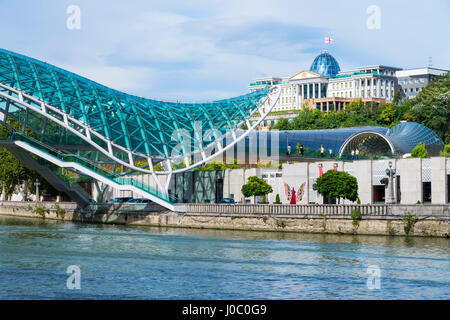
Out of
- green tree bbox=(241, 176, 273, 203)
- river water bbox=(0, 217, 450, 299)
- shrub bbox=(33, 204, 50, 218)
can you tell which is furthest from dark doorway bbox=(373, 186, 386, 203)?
shrub bbox=(33, 204, 50, 218)

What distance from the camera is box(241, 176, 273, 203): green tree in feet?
199

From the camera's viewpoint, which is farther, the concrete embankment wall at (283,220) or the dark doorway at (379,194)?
the dark doorway at (379,194)

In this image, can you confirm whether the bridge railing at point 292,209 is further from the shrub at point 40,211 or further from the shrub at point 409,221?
the shrub at point 40,211

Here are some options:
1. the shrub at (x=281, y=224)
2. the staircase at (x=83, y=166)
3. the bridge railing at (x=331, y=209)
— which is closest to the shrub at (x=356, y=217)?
the bridge railing at (x=331, y=209)

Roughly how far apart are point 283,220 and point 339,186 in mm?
4933

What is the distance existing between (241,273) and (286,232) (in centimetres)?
1868

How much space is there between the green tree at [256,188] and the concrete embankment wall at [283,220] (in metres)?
5.28

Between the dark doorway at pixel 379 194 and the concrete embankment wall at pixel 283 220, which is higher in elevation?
the dark doorway at pixel 379 194

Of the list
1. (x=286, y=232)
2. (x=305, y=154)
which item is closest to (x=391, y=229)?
(x=286, y=232)

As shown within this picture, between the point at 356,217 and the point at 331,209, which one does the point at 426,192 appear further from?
the point at 356,217

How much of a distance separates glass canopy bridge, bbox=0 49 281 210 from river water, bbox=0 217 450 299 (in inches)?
587

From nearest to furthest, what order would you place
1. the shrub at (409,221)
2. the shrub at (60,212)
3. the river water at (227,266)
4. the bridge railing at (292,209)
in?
1. the river water at (227,266)
2. the shrub at (409,221)
3. the bridge railing at (292,209)
4. the shrub at (60,212)

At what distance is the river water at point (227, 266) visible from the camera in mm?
26875

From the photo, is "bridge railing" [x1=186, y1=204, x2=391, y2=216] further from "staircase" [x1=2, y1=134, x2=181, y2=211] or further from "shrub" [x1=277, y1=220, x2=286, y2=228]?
"staircase" [x1=2, y1=134, x2=181, y2=211]
